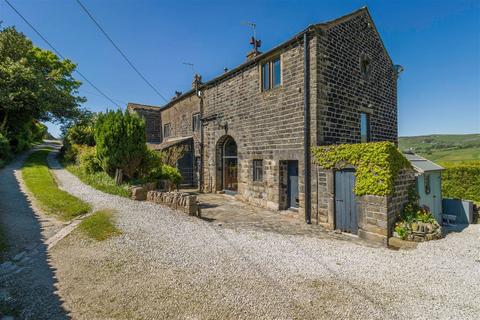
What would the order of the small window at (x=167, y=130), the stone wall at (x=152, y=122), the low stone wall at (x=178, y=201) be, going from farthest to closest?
the stone wall at (x=152, y=122) < the small window at (x=167, y=130) < the low stone wall at (x=178, y=201)

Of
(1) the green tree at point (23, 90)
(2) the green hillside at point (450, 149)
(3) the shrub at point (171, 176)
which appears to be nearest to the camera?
(3) the shrub at point (171, 176)

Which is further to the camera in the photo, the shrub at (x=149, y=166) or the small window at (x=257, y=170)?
the shrub at (x=149, y=166)

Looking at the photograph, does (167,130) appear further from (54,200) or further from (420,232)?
(420,232)

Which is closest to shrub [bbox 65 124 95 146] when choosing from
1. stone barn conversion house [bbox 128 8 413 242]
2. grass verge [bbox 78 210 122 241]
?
stone barn conversion house [bbox 128 8 413 242]

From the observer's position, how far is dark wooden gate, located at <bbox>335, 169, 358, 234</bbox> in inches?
318

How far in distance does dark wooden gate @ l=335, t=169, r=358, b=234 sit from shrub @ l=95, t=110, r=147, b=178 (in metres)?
8.94

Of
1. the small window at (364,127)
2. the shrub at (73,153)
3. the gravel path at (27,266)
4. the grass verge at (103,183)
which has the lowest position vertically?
the gravel path at (27,266)

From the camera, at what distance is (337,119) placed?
33.9 feet

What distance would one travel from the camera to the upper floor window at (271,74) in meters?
11.3

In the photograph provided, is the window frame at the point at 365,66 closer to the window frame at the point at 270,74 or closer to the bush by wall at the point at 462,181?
the window frame at the point at 270,74

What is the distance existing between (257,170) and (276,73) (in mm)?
4750

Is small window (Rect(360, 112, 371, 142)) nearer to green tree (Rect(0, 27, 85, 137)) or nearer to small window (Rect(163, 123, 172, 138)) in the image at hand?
small window (Rect(163, 123, 172, 138))

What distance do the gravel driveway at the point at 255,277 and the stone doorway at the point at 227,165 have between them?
7.67 m

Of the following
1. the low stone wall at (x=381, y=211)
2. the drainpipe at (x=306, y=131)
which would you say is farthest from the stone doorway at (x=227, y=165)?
the low stone wall at (x=381, y=211)
